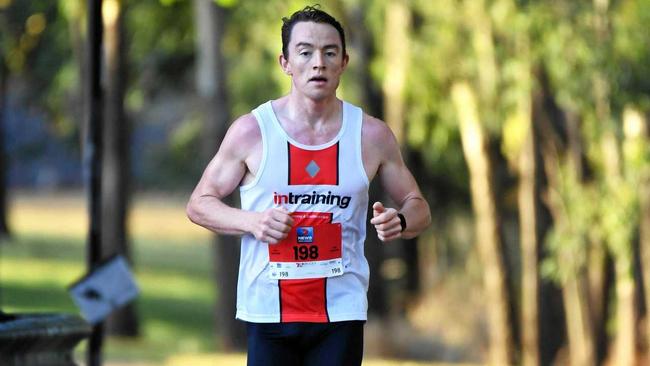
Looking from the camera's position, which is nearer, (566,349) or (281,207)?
(281,207)

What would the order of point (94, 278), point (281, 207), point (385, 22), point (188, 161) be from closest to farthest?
point (281, 207), point (94, 278), point (385, 22), point (188, 161)

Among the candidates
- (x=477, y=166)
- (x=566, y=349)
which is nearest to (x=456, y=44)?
(x=477, y=166)

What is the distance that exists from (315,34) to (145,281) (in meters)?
38.7

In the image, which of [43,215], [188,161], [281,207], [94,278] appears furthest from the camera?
[43,215]

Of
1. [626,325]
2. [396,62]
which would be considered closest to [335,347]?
[626,325]

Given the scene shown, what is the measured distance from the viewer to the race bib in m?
6.93

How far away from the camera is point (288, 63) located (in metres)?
7.10

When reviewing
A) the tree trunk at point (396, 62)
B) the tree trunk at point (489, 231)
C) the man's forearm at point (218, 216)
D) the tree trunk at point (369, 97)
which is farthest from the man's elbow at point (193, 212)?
the tree trunk at point (369, 97)

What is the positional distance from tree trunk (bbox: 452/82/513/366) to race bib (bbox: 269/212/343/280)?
18.7m

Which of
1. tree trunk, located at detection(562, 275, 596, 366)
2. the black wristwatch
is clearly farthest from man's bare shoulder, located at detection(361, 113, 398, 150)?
tree trunk, located at detection(562, 275, 596, 366)

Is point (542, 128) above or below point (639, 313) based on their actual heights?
above

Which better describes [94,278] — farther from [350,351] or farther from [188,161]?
[188,161]

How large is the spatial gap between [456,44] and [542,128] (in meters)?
1.82

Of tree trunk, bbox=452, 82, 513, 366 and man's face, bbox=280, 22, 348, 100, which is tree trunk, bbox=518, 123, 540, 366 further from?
man's face, bbox=280, 22, 348, 100
